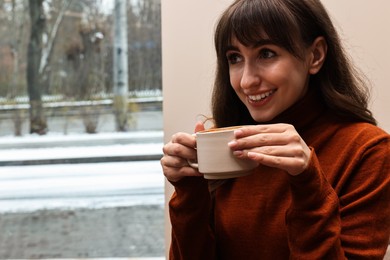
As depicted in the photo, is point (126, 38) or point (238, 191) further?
point (126, 38)

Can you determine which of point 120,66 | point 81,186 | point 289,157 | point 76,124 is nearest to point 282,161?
point 289,157

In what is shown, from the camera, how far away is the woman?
2.69ft

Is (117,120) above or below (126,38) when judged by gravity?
below

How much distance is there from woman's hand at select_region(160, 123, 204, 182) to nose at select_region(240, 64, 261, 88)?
0.52ft

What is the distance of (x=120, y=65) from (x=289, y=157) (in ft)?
9.04

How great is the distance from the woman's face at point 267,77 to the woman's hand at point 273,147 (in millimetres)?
178

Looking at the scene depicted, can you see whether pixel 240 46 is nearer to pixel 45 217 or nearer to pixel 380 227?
pixel 380 227

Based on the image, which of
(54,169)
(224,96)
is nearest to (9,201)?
(54,169)

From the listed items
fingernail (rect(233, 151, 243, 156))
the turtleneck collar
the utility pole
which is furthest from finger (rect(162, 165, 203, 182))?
the utility pole

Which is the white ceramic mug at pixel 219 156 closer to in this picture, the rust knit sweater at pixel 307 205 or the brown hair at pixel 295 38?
the rust knit sweater at pixel 307 205

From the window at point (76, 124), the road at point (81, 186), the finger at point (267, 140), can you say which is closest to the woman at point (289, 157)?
the finger at point (267, 140)

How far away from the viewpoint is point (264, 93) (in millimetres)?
971

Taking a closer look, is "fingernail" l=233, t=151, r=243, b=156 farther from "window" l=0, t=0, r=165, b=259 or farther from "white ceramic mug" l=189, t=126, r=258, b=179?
"window" l=0, t=0, r=165, b=259

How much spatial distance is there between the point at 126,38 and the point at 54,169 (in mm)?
1124
